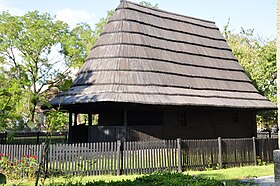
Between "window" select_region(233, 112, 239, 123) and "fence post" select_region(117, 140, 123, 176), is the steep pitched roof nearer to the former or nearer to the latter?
"window" select_region(233, 112, 239, 123)

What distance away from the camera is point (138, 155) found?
11.3 m

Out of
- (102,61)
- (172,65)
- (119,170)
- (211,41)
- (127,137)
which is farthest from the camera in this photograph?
(211,41)

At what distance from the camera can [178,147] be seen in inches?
467

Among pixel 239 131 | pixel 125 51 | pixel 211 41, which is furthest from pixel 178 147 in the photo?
pixel 211 41

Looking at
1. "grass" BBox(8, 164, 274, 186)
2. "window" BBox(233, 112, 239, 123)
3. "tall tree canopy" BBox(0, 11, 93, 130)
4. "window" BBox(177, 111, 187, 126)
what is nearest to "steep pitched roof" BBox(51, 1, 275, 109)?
"window" BBox(233, 112, 239, 123)

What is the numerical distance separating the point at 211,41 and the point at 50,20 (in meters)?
21.1

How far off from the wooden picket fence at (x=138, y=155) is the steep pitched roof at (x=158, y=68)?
2.32 m

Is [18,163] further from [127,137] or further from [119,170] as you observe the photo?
[127,137]

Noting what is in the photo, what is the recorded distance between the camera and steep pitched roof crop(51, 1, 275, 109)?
1390cm

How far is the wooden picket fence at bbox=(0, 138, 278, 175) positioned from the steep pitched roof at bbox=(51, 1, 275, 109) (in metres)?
2.32

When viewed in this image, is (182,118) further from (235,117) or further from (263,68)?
(263,68)

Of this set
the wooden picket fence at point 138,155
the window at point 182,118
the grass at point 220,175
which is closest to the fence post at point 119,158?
the wooden picket fence at point 138,155

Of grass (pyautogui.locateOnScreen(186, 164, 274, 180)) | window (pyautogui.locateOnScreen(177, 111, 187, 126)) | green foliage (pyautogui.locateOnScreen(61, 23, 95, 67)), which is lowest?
grass (pyautogui.locateOnScreen(186, 164, 274, 180))

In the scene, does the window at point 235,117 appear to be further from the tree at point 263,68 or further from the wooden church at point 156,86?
the tree at point 263,68
